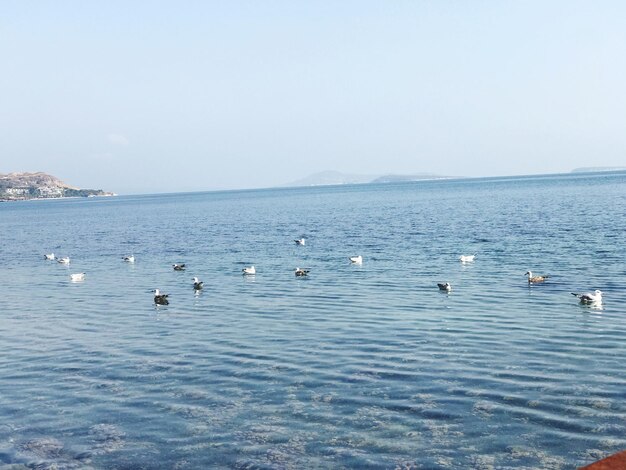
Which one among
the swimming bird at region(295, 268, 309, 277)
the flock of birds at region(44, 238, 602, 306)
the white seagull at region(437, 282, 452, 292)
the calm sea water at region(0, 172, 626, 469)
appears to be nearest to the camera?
the calm sea water at region(0, 172, 626, 469)

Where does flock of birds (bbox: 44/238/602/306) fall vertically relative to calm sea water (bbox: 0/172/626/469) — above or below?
above

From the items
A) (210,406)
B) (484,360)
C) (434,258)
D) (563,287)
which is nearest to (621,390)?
(484,360)

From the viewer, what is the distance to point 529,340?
22312 millimetres

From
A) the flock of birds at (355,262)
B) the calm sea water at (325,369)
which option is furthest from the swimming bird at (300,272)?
the calm sea water at (325,369)

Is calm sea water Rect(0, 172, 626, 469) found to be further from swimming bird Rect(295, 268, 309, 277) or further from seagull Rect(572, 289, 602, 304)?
swimming bird Rect(295, 268, 309, 277)

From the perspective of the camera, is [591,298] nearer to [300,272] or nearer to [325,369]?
[325,369]

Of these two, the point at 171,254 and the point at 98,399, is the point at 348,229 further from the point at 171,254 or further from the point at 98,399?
the point at 98,399

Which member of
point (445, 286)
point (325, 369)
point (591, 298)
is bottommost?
point (325, 369)

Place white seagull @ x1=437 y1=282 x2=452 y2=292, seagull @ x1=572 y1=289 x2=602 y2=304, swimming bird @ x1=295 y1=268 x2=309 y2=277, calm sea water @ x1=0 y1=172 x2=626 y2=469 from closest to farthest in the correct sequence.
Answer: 1. calm sea water @ x1=0 y1=172 x2=626 y2=469
2. seagull @ x1=572 y1=289 x2=602 y2=304
3. white seagull @ x1=437 y1=282 x2=452 y2=292
4. swimming bird @ x1=295 y1=268 x2=309 y2=277

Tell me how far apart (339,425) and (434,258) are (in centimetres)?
3419

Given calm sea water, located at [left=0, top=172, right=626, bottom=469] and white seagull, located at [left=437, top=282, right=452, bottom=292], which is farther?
white seagull, located at [left=437, top=282, right=452, bottom=292]

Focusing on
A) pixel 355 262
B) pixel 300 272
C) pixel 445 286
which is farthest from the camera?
pixel 355 262

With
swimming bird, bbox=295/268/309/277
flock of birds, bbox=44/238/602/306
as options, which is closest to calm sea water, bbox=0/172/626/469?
flock of birds, bbox=44/238/602/306

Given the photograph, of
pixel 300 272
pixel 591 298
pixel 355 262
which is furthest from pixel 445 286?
pixel 355 262
